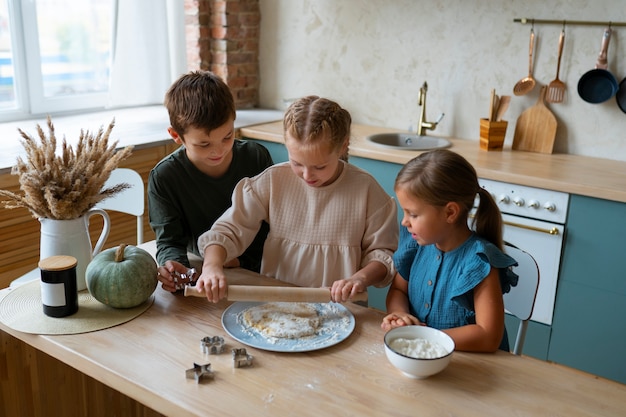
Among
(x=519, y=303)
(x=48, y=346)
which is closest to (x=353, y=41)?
(x=519, y=303)

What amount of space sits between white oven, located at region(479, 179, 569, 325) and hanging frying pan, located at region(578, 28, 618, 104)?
62 centimetres

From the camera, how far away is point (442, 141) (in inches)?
119

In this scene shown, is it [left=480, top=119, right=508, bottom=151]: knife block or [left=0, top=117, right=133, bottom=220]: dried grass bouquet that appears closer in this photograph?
[left=0, top=117, right=133, bottom=220]: dried grass bouquet

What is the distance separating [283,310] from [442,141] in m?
1.90

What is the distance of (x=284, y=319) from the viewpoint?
1.30 meters

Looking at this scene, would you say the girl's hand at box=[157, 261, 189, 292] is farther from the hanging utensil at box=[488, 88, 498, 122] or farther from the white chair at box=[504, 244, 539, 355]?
the hanging utensil at box=[488, 88, 498, 122]

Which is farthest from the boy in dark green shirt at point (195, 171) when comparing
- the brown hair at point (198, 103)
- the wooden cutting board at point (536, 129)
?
the wooden cutting board at point (536, 129)

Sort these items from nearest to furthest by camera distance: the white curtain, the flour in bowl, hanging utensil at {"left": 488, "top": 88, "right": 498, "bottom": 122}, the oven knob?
the flour in bowl
the oven knob
hanging utensil at {"left": 488, "top": 88, "right": 498, "bottom": 122}
the white curtain

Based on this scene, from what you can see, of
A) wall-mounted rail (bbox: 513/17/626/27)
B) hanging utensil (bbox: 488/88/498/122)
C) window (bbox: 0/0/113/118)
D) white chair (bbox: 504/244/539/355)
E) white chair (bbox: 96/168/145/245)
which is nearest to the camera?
white chair (bbox: 504/244/539/355)

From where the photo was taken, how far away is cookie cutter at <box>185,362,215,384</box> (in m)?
1.07

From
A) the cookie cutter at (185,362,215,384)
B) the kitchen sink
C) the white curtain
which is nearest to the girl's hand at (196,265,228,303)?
the cookie cutter at (185,362,215,384)

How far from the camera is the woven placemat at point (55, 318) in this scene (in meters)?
1.26

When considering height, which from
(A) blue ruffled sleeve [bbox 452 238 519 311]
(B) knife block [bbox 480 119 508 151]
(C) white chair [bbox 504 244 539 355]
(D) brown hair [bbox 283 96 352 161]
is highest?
(D) brown hair [bbox 283 96 352 161]

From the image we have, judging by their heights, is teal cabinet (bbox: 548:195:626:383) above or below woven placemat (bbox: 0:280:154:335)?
below
